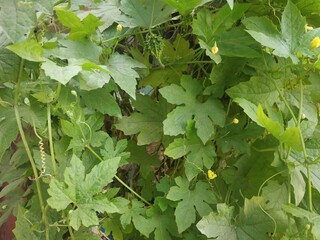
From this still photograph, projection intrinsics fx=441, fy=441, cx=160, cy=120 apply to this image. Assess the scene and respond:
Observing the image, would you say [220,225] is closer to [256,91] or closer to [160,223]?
[160,223]

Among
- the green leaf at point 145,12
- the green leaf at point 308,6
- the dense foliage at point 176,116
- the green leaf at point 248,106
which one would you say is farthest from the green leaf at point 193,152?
the green leaf at point 308,6

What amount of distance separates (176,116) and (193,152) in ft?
0.27

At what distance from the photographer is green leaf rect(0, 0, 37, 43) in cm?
59

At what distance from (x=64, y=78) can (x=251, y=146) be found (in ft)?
1.50

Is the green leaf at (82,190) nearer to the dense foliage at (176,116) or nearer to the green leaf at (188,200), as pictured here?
the dense foliage at (176,116)

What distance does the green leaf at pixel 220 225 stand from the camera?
792mm

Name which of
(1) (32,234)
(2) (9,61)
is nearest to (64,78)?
(2) (9,61)

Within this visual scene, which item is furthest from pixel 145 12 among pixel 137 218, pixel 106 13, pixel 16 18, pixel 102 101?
pixel 137 218

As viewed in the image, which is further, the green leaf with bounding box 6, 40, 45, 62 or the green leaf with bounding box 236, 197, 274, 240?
the green leaf with bounding box 236, 197, 274, 240

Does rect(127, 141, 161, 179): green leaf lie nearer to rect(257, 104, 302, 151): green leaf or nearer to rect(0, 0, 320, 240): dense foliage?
rect(0, 0, 320, 240): dense foliage

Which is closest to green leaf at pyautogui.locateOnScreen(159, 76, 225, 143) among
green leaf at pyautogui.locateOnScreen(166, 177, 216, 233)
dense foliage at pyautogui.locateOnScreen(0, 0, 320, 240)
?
dense foliage at pyautogui.locateOnScreen(0, 0, 320, 240)

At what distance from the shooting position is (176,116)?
0.84 metres

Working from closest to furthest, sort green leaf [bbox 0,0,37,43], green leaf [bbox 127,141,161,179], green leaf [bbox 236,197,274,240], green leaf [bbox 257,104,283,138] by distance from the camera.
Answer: green leaf [bbox 0,0,37,43] → green leaf [bbox 257,104,283,138] → green leaf [bbox 236,197,274,240] → green leaf [bbox 127,141,161,179]

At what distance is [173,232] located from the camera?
88cm
